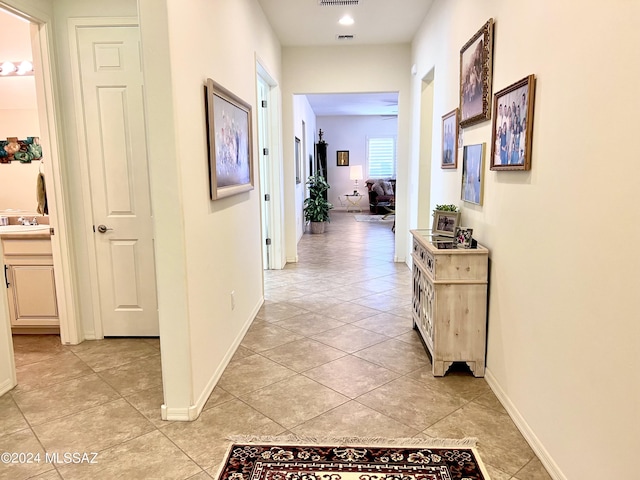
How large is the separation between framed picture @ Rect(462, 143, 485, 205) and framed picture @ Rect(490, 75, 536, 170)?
234 mm

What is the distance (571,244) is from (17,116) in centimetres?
432

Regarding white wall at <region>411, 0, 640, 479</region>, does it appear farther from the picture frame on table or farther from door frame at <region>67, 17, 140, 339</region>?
door frame at <region>67, 17, 140, 339</region>

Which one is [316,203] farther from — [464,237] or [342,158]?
[464,237]

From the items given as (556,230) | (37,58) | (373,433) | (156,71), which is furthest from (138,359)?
(556,230)

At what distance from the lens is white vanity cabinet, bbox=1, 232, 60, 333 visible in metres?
3.40

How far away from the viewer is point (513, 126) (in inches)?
88.4

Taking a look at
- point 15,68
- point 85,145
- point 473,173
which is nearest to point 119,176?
point 85,145

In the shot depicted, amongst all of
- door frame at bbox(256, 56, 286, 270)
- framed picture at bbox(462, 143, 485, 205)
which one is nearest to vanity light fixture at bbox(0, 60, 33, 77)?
door frame at bbox(256, 56, 286, 270)

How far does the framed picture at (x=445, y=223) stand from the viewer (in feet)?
10.4

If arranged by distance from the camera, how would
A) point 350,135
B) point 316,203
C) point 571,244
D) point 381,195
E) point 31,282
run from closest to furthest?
point 571,244 < point 31,282 < point 316,203 < point 381,195 < point 350,135

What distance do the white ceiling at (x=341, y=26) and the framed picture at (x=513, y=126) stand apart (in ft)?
8.00

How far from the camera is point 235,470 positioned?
1912 millimetres

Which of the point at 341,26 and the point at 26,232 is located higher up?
the point at 341,26

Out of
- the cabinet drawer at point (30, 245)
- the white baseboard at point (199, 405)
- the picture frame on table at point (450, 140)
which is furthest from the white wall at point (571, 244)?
the cabinet drawer at point (30, 245)
